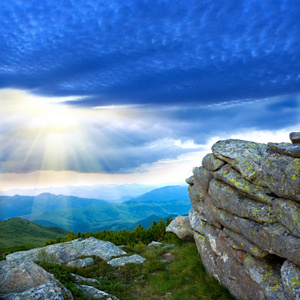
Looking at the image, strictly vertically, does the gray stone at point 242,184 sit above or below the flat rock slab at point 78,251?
above

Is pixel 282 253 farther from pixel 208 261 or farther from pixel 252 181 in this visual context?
pixel 208 261

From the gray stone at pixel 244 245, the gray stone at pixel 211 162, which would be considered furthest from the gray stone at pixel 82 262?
the gray stone at pixel 211 162

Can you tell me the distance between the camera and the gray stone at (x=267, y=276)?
34.9 feet

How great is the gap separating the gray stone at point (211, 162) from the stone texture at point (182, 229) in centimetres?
1139

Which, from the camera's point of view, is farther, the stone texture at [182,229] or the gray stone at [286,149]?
the stone texture at [182,229]

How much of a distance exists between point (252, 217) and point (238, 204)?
1.11 meters

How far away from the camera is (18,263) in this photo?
12539 mm

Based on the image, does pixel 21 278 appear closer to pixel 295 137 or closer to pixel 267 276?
pixel 267 276

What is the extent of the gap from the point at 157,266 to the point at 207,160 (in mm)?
9663

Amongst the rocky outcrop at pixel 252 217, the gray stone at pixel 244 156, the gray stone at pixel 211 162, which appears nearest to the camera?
the rocky outcrop at pixel 252 217

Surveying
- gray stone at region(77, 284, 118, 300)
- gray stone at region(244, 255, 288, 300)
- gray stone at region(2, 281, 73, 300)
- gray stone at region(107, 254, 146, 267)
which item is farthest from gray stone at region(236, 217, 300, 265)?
gray stone at region(107, 254, 146, 267)

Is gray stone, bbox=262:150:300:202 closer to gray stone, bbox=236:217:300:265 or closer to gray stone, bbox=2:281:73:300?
gray stone, bbox=236:217:300:265

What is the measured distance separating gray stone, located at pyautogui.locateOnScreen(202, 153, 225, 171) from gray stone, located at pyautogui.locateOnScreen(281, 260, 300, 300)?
6341mm

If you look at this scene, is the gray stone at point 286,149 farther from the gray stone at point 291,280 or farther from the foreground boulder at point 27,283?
the foreground boulder at point 27,283
